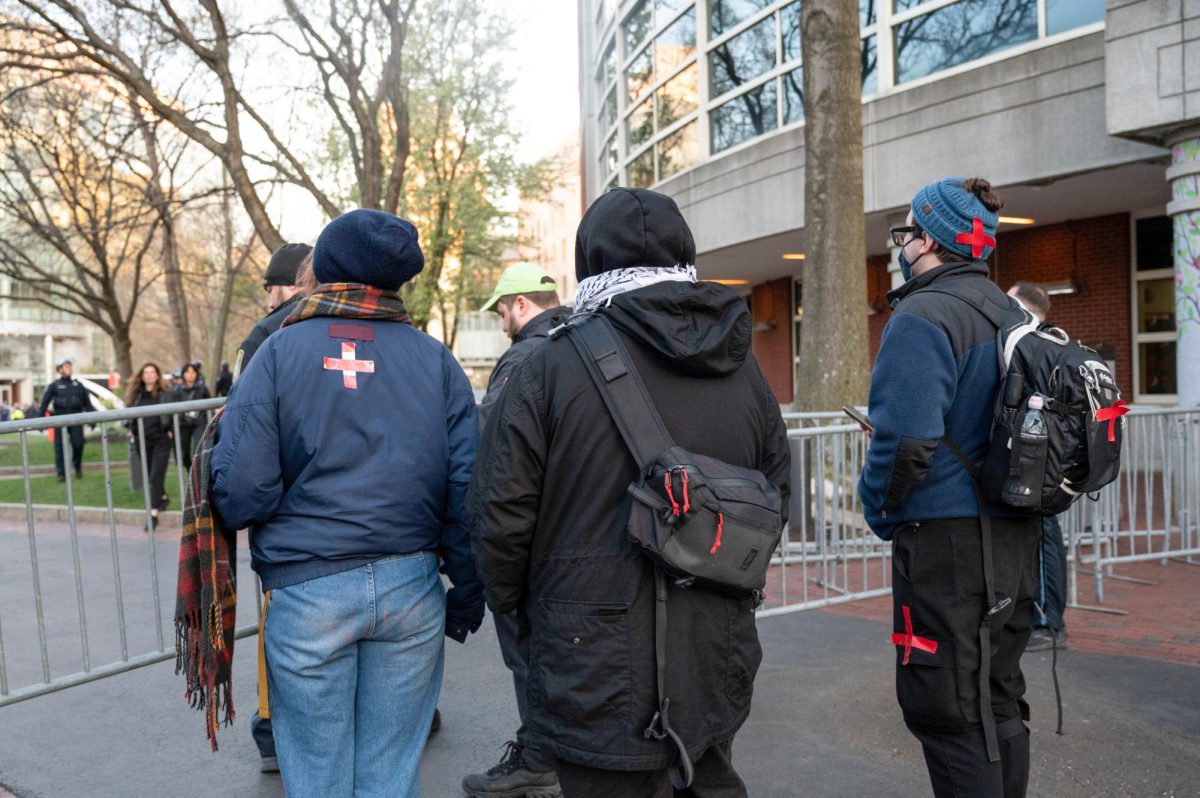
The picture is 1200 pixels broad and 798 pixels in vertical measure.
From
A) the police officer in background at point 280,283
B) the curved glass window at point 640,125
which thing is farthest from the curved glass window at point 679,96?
the police officer in background at point 280,283

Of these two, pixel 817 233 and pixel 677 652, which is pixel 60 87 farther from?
pixel 677 652

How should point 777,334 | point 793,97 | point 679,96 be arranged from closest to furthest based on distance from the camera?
point 793,97 < point 679,96 < point 777,334

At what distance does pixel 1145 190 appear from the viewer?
12453mm

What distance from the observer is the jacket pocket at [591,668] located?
7.20 ft

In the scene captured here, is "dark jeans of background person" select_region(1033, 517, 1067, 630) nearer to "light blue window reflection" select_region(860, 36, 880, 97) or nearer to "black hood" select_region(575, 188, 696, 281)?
"black hood" select_region(575, 188, 696, 281)

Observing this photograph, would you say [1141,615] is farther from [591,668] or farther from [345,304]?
[345,304]

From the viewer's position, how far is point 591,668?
2197 mm

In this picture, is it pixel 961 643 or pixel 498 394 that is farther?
pixel 498 394

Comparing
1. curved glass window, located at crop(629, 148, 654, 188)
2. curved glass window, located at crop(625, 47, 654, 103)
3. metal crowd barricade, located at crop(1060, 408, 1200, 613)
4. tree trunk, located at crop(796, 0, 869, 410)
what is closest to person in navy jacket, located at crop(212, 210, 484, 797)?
metal crowd barricade, located at crop(1060, 408, 1200, 613)

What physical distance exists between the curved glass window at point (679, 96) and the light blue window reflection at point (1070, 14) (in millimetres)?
7049

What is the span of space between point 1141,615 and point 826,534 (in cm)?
208

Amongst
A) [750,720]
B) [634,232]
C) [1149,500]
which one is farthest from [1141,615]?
[634,232]

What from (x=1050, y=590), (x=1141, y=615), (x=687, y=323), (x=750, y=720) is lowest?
(x=1141, y=615)

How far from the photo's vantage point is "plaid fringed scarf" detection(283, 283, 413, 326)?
263 centimetres
